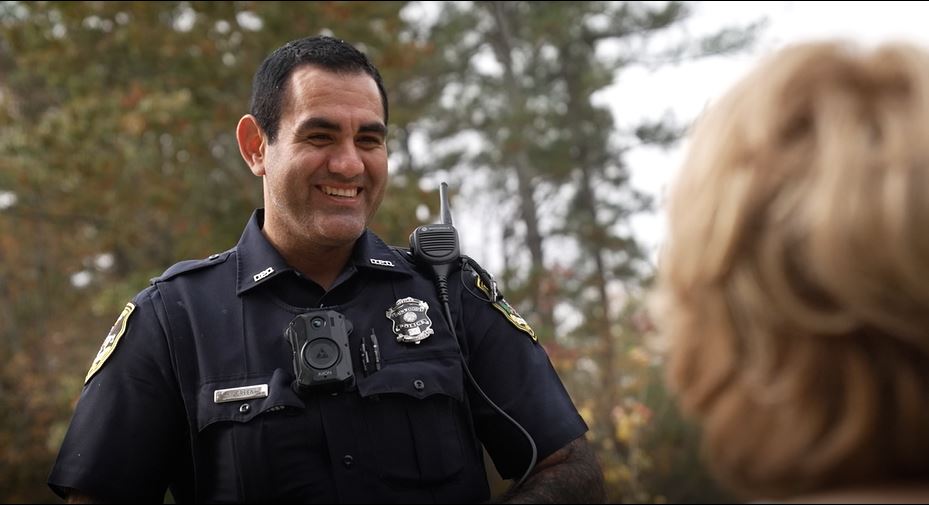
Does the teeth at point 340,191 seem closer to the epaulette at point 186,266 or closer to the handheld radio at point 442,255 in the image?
the handheld radio at point 442,255

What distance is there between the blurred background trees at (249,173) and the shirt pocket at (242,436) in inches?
103

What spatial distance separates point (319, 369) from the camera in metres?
2.41

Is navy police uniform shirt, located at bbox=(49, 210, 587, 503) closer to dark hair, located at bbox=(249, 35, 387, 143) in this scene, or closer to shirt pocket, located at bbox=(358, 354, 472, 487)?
shirt pocket, located at bbox=(358, 354, 472, 487)

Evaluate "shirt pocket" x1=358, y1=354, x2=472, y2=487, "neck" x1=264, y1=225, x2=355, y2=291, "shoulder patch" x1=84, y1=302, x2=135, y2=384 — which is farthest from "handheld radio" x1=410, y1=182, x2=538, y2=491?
"shoulder patch" x1=84, y1=302, x2=135, y2=384

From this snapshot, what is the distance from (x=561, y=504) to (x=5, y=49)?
14650 millimetres

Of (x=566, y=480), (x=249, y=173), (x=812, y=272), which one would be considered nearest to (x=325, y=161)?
(x=566, y=480)

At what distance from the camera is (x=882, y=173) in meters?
1.06

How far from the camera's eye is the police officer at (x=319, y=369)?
7.84 ft

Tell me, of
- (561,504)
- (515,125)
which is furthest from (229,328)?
(515,125)

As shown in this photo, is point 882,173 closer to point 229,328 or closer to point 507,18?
point 229,328

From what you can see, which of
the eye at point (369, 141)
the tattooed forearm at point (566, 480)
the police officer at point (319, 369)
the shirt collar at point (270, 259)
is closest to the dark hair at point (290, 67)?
the police officer at point (319, 369)

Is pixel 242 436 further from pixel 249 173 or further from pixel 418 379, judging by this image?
Answer: pixel 249 173

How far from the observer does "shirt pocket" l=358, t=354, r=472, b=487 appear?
245 centimetres

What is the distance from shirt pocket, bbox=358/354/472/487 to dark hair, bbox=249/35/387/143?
898 mm
